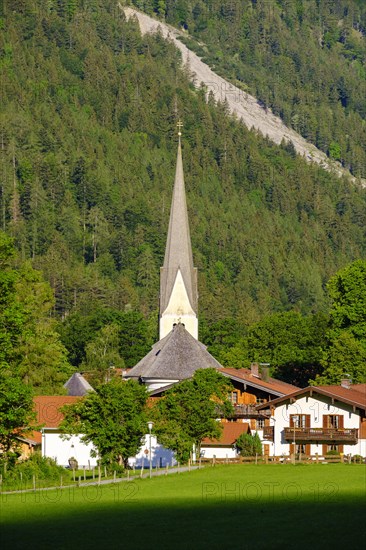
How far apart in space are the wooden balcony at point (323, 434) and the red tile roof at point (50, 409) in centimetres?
1346

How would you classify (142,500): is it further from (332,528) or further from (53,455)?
(53,455)

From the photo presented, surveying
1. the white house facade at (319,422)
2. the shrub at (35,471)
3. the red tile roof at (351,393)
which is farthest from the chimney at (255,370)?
the shrub at (35,471)

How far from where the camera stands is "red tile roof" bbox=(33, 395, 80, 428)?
93312mm

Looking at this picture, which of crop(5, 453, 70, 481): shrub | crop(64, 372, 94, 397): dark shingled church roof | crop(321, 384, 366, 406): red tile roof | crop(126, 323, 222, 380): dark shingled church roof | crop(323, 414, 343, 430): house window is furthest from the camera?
crop(64, 372, 94, 397): dark shingled church roof

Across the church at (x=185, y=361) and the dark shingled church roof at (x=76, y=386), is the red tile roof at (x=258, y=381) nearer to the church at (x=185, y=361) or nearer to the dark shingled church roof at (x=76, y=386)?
the church at (x=185, y=361)

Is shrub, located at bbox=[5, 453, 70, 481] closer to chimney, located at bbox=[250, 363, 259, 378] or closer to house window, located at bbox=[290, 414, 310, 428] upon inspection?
house window, located at bbox=[290, 414, 310, 428]

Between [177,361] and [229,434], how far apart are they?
2004cm

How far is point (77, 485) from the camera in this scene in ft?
213

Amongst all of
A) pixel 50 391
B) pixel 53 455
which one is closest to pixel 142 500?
pixel 53 455

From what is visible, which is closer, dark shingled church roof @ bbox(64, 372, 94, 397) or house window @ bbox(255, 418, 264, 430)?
house window @ bbox(255, 418, 264, 430)

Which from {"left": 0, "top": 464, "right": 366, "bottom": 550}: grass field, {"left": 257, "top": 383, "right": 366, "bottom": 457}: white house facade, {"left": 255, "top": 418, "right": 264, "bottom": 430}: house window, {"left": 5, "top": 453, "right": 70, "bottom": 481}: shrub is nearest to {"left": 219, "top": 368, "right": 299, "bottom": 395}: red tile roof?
{"left": 255, "top": 418, "right": 264, "bottom": 430}: house window

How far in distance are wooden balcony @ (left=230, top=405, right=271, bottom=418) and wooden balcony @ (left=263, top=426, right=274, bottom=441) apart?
270 centimetres

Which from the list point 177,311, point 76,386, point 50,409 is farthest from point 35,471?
point 177,311

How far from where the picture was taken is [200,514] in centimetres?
5047
